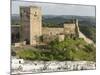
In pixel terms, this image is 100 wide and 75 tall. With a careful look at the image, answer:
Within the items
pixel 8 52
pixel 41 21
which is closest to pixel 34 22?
pixel 41 21

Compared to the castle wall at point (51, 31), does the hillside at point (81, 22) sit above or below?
above

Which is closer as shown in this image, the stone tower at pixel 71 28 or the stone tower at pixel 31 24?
the stone tower at pixel 31 24

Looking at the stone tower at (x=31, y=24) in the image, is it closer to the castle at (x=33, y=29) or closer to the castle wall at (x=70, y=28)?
the castle at (x=33, y=29)

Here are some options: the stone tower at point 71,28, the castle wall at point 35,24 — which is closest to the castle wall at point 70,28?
the stone tower at point 71,28

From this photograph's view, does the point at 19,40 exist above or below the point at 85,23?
below

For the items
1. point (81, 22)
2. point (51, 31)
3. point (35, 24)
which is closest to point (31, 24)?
point (35, 24)

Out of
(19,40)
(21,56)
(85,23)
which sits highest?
(85,23)
